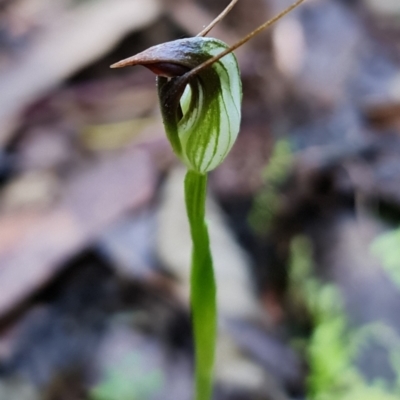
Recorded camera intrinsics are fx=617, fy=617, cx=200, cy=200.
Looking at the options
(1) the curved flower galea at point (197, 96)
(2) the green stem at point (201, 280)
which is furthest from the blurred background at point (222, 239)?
(1) the curved flower galea at point (197, 96)

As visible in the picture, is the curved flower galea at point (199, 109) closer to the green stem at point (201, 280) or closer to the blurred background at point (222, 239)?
the green stem at point (201, 280)

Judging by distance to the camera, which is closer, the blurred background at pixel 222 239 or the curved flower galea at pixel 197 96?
the curved flower galea at pixel 197 96

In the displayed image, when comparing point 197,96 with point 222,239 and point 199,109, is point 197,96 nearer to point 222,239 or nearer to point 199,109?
point 199,109

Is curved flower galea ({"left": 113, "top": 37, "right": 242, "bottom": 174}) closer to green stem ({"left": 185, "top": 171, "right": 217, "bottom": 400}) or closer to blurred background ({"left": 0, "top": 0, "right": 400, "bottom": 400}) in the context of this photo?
green stem ({"left": 185, "top": 171, "right": 217, "bottom": 400})

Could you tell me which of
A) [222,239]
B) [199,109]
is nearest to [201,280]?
[199,109]

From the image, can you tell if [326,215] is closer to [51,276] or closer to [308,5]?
[51,276]

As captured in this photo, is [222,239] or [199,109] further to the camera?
[222,239]
